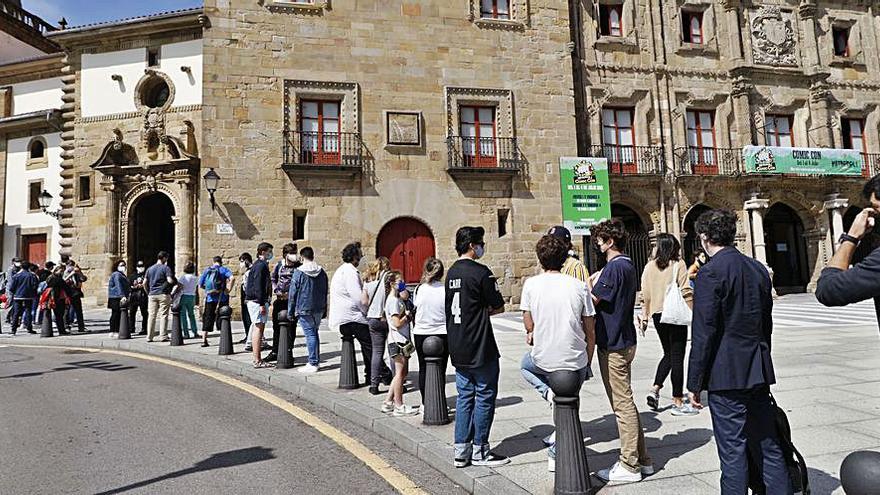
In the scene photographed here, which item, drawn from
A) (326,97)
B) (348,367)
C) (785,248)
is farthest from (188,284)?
(785,248)

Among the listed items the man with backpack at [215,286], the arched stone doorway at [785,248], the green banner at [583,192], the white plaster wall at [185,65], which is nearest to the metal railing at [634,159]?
the green banner at [583,192]

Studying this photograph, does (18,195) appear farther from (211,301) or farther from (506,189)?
(506,189)

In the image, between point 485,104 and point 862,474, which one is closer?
point 862,474

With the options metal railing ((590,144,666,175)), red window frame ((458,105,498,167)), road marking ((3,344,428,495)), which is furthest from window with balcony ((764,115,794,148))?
road marking ((3,344,428,495))

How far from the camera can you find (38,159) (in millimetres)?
23484

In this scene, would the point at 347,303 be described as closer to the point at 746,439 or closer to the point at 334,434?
the point at 334,434

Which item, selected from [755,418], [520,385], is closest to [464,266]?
[755,418]

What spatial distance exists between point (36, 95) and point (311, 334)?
962 inches

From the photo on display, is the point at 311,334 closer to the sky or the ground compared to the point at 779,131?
closer to the ground

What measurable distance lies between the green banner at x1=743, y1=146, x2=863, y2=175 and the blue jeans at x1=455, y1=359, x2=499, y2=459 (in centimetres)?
1957

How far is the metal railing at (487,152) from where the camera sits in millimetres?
16750

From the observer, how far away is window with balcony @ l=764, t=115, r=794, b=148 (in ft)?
69.2

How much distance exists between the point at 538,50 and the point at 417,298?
15.0m

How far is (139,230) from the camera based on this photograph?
1833 centimetres
